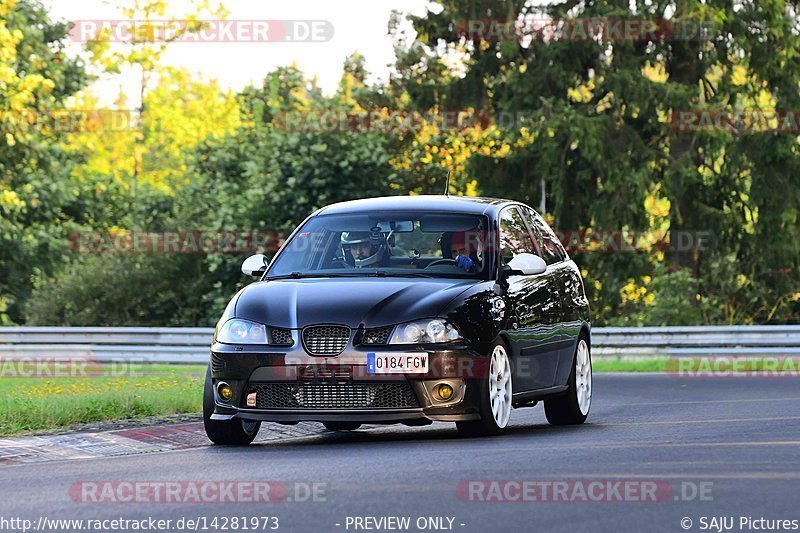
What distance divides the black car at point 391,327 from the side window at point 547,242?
563 mm

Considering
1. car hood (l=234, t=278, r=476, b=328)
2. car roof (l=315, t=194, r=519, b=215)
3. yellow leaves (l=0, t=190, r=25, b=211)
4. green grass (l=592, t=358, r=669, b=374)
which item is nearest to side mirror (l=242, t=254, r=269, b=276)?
car roof (l=315, t=194, r=519, b=215)

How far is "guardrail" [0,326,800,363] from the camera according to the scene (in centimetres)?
2414

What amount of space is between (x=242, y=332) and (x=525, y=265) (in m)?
2.15

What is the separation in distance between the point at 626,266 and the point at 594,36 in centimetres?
485

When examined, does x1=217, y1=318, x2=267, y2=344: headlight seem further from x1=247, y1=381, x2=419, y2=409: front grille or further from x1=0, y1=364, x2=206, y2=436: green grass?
x1=0, y1=364, x2=206, y2=436: green grass

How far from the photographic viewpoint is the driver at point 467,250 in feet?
38.3

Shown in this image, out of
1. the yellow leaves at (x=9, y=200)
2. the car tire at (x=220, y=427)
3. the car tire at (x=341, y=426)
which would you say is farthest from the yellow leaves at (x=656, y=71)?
the car tire at (x=220, y=427)

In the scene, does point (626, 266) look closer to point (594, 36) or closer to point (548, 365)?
point (594, 36)

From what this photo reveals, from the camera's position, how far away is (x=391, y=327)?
10.7 metres

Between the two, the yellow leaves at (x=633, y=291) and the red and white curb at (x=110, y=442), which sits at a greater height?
the red and white curb at (x=110, y=442)

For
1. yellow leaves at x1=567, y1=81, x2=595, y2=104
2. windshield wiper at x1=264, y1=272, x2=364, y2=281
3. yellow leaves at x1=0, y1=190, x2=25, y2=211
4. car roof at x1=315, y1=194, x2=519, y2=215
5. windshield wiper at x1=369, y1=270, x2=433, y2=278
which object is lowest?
yellow leaves at x1=0, y1=190, x2=25, y2=211

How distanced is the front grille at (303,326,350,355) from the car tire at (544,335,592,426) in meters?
2.76

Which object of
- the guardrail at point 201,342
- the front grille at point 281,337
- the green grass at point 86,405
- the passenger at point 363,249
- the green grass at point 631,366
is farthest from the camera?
the guardrail at point 201,342

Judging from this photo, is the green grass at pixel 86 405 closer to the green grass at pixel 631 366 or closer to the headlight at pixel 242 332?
the headlight at pixel 242 332
